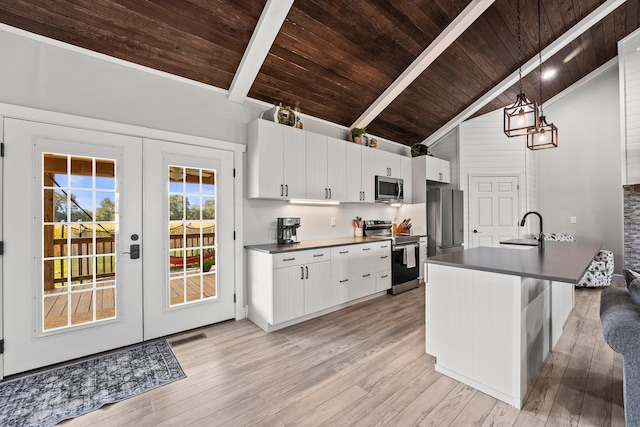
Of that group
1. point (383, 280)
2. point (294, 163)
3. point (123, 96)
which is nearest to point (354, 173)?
point (294, 163)

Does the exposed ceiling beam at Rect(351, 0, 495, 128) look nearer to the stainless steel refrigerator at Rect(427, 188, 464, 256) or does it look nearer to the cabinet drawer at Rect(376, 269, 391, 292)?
the stainless steel refrigerator at Rect(427, 188, 464, 256)

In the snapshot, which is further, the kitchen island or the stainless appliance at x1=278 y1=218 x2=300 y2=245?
the stainless appliance at x1=278 y1=218 x2=300 y2=245

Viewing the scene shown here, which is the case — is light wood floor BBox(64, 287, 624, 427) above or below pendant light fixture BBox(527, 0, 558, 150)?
below

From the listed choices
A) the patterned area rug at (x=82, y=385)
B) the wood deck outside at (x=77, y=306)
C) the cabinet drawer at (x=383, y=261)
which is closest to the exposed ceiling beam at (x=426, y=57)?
the cabinet drawer at (x=383, y=261)

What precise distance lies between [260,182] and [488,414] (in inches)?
110

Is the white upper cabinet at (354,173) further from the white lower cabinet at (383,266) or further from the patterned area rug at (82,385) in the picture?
the patterned area rug at (82,385)

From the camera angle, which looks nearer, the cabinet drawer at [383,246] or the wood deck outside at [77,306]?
the wood deck outside at [77,306]

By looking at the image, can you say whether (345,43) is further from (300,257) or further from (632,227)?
→ (632,227)

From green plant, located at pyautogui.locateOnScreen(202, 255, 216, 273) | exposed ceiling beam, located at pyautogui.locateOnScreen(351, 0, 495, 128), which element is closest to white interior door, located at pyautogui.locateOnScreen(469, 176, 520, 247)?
exposed ceiling beam, located at pyautogui.locateOnScreen(351, 0, 495, 128)

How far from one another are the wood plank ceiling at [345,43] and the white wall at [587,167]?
53 cm

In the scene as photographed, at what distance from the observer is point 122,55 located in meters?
2.70

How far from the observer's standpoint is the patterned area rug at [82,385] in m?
1.86

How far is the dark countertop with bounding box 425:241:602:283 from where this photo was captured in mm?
1722

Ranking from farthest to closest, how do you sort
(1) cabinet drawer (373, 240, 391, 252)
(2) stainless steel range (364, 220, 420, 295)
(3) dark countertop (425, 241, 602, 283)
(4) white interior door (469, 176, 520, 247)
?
(4) white interior door (469, 176, 520, 247)
(2) stainless steel range (364, 220, 420, 295)
(1) cabinet drawer (373, 240, 391, 252)
(3) dark countertop (425, 241, 602, 283)
